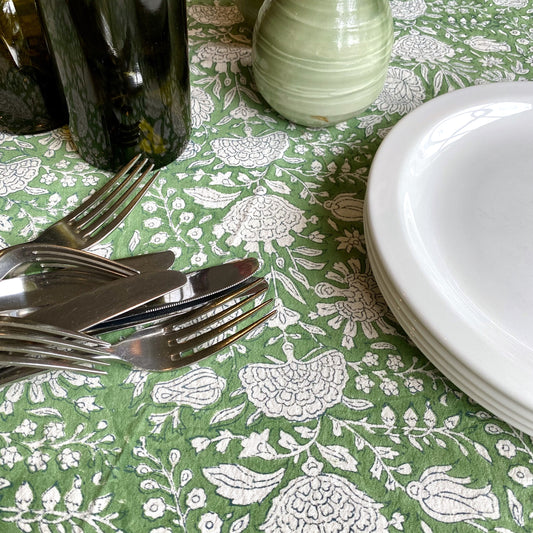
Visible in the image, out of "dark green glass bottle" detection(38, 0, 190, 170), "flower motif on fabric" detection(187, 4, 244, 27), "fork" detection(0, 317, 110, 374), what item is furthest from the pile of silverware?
"flower motif on fabric" detection(187, 4, 244, 27)

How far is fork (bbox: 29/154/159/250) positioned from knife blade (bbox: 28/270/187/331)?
0.08m

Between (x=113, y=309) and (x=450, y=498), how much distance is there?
21 centimetres

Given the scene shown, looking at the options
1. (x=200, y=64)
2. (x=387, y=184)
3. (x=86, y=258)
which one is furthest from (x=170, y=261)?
(x=200, y=64)

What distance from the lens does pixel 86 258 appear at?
0.34m

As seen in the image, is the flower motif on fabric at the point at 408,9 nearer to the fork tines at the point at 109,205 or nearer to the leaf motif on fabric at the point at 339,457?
the fork tines at the point at 109,205

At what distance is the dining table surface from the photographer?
11.2 inches

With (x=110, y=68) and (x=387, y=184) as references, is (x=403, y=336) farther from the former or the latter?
(x=110, y=68)

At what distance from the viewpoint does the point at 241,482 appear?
29cm

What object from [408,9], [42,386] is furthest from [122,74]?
[408,9]

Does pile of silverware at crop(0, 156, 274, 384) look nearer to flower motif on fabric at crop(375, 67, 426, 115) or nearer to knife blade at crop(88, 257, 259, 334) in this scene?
knife blade at crop(88, 257, 259, 334)

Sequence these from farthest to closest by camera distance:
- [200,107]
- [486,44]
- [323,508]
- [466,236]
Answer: [486,44] → [200,107] → [466,236] → [323,508]

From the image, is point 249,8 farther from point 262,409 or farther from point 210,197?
point 262,409

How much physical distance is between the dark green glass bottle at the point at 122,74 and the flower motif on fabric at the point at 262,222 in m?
0.08

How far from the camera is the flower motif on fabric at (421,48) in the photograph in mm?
605
